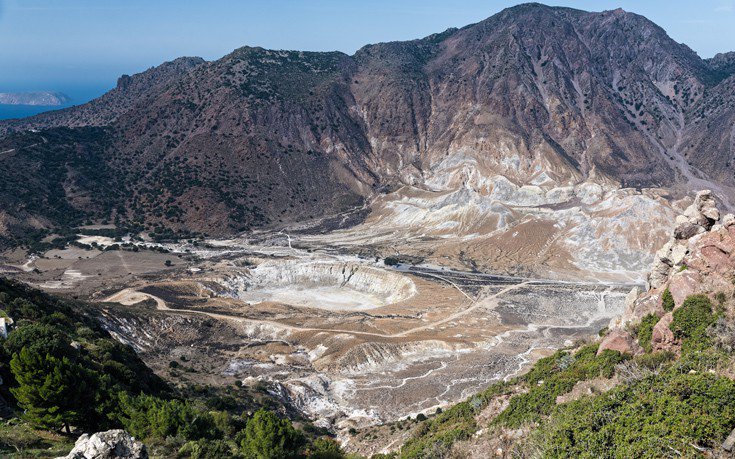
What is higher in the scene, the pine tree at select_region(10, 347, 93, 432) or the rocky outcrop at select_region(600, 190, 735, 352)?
the rocky outcrop at select_region(600, 190, 735, 352)

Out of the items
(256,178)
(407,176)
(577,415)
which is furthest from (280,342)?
(407,176)

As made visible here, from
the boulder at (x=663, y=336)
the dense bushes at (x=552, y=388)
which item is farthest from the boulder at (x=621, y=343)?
the boulder at (x=663, y=336)

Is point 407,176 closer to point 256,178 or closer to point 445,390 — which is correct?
point 256,178

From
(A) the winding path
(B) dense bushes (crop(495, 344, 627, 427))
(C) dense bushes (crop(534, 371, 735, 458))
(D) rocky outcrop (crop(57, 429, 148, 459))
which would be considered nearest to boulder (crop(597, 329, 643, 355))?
(B) dense bushes (crop(495, 344, 627, 427))

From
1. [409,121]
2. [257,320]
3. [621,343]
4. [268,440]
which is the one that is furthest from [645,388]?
[409,121]

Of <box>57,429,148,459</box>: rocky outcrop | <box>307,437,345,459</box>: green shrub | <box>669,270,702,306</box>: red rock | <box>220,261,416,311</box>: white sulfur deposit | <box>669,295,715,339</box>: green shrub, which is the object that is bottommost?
<box>220,261,416,311</box>: white sulfur deposit

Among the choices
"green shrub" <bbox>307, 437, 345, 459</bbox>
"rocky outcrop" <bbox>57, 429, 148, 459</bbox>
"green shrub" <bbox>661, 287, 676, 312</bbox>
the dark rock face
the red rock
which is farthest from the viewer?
the dark rock face

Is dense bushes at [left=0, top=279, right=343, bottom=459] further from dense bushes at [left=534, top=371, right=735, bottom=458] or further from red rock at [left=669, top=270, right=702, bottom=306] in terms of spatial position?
red rock at [left=669, top=270, right=702, bottom=306]
